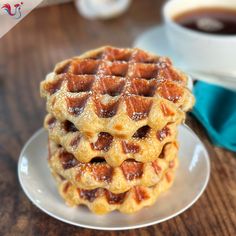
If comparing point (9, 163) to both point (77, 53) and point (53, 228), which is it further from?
point (77, 53)

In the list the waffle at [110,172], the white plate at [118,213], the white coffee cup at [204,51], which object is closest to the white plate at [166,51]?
the white coffee cup at [204,51]

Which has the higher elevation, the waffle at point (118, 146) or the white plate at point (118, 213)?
the waffle at point (118, 146)

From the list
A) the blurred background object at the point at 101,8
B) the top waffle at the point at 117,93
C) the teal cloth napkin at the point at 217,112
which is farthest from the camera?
the blurred background object at the point at 101,8

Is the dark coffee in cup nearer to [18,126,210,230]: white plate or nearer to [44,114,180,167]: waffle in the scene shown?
[18,126,210,230]: white plate

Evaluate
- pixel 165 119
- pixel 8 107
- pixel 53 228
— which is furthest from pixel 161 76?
pixel 8 107

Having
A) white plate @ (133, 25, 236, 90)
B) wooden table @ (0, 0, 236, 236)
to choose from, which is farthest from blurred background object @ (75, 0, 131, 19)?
white plate @ (133, 25, 236, 90)

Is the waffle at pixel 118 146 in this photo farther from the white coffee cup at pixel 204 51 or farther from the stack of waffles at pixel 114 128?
the white coffee cup at pixel 204 51

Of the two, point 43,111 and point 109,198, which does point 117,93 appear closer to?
point 109,198
